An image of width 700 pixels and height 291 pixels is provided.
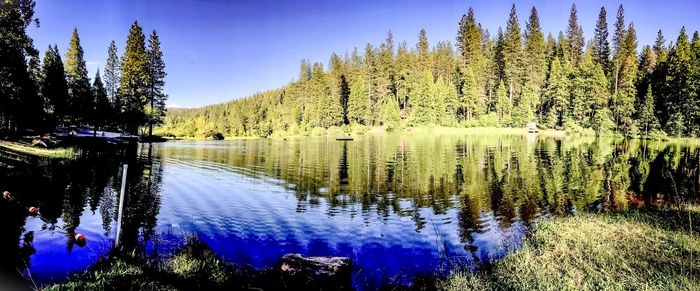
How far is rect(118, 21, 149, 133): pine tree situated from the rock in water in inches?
2176

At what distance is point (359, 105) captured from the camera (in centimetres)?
9938

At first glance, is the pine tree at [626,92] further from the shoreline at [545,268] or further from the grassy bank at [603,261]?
the shoreline at [545,268]

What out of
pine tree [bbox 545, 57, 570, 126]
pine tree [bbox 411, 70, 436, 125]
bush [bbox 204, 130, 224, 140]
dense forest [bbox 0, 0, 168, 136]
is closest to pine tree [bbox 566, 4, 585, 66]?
pine tree [bbox 545, 57, 570, 126]

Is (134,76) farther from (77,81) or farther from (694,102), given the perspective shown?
(694,102)

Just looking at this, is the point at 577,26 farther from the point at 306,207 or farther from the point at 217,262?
the point at 217,262

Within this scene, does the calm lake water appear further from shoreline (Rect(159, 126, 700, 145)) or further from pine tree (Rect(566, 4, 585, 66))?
pine tree (Rect(566, 4, 585, 66))

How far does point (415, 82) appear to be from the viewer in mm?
103562

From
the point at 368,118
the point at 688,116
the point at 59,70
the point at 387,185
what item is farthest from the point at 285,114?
the point at 387,185

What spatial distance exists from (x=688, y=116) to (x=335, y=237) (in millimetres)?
75070

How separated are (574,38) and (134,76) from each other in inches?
4125

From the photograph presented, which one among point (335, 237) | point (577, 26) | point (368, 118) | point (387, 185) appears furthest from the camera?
point (577, 26)

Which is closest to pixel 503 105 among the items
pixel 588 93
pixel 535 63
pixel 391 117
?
pixel 588 93

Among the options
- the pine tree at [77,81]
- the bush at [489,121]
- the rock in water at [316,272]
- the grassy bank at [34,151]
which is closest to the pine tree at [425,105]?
the bush at [489,121]

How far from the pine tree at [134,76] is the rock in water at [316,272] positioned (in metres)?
55.3
